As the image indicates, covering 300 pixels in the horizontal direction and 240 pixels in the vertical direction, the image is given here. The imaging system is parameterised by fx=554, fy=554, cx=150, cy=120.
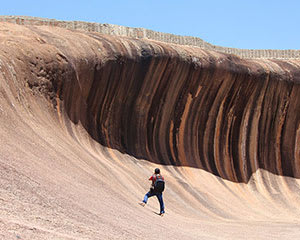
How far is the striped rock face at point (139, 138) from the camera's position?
→ 26.2 ft

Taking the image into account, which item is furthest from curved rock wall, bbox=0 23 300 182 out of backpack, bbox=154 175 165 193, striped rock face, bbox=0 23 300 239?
backpack, bbox=154 175 165 193

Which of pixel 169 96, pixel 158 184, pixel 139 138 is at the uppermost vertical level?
pixel 169 96

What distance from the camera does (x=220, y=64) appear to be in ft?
67.3

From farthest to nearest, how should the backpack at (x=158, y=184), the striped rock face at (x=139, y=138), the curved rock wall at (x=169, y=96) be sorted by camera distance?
the curved rock wall at (x=169, y=96) → the backpack at (x=158, y=184) → the striped rock face at (x=139, y=138)

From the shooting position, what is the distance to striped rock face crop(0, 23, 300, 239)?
26.2 feet

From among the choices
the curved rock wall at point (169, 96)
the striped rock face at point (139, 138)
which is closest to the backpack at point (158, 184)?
the striped rock face at point (139, 138)

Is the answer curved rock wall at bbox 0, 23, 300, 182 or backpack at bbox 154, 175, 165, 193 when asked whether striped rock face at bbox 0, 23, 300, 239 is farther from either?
backpack at bbox 154, 175, 165, 193

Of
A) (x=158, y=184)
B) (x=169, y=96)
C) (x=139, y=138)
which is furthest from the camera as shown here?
(x=169, y=96)

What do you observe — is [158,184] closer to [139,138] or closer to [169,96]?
[139,138]

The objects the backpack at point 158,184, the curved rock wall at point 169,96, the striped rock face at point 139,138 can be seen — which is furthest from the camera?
the curved rock wall at point 169,96

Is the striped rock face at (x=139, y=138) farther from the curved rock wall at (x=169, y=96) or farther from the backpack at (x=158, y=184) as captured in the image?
the backpack at (x=158, y=184)

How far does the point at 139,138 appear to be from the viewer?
60.8 ft

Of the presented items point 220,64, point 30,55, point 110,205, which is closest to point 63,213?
point 110,205

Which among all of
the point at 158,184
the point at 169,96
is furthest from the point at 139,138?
the point at 158,184
